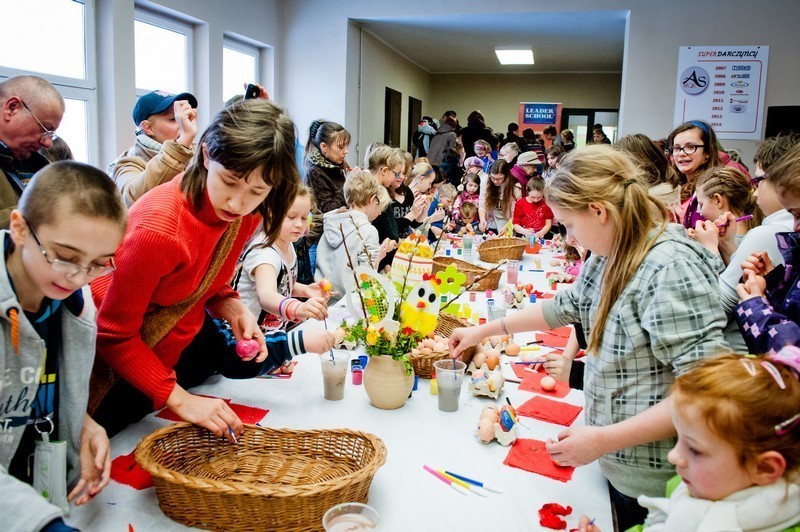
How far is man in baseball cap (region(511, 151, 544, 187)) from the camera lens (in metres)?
5.57

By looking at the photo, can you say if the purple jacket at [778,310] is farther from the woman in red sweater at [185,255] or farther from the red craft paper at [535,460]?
the woman in red sweater at [185,255]

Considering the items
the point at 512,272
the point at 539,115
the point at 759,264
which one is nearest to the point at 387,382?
the point at 759,264

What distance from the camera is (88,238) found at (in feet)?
3.24

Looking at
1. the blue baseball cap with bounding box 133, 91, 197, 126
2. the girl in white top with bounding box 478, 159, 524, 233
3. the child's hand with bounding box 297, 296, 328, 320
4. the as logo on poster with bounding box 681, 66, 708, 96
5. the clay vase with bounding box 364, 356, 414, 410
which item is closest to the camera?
the clay vase with bounding box 364, 356, 414, 410

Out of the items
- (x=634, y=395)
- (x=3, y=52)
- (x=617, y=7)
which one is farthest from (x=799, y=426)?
(x=617, y=7)

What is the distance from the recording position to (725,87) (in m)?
6.00

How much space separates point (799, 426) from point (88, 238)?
1.12 meters

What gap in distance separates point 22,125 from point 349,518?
1946mm

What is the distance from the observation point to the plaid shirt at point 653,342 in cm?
115

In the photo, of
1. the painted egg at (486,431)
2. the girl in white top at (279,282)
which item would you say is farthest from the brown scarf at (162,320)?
the painted egg at (486,431)

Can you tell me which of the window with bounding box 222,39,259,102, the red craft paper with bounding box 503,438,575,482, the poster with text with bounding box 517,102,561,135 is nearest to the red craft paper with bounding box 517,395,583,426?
the red craft paper with bounding box 503,438,575,482

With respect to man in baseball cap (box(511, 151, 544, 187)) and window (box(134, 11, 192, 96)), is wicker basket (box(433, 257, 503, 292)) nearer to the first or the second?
man in baseball cap (box(511, 151, 544, 187))

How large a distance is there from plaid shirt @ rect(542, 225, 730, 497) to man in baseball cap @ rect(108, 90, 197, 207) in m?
1.64

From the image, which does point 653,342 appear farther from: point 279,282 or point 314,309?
point 279,282
